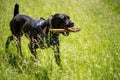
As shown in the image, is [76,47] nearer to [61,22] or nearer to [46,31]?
[61,22]

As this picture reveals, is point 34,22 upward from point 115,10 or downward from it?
upward

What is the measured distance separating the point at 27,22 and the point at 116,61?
2548 millimetres

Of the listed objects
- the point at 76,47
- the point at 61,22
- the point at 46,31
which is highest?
the point at 61,22

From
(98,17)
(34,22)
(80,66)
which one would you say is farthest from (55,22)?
(98,17)

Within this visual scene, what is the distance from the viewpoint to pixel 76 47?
6566mm

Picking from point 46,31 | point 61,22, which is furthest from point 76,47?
point 46,31

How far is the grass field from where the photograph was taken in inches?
174

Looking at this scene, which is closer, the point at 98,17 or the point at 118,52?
the point at 118,52

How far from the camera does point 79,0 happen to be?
43.1 ft

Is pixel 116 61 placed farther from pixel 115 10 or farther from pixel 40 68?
pixel 115 10

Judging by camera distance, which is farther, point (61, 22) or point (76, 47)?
point (76, 47)

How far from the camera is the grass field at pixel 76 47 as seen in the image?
442cm

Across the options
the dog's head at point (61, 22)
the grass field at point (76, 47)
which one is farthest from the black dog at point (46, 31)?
the grass field at point (76, 47)

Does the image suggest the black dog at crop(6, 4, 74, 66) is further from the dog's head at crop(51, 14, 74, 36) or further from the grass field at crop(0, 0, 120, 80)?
the grass field at crop(0, 0, 120, 80)
